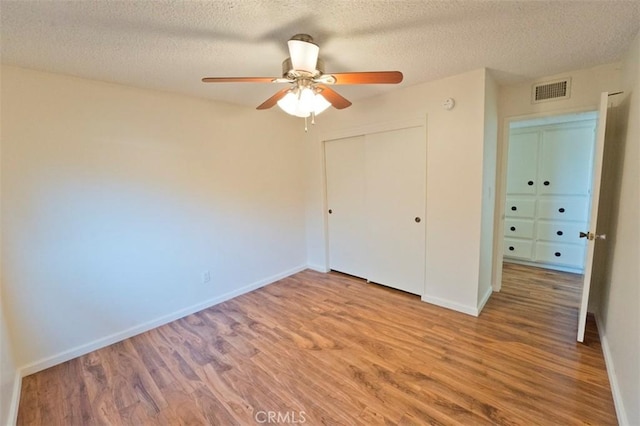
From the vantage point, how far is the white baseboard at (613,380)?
1.49 m

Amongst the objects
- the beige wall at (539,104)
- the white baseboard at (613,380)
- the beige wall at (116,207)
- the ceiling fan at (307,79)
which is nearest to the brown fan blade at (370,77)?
the ceiling fan at (307,79)

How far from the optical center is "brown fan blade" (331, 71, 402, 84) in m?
1.57

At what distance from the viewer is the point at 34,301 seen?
2.12 m

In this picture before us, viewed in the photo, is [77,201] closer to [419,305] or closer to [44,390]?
[44,390]

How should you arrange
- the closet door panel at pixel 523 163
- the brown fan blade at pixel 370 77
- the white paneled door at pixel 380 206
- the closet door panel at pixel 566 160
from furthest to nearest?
the closet door panel at pixel 523 163, the closet door panel at pixel 566 160, the white paneled door at pixel 380 206, the brown fan blade at pixel 370 77

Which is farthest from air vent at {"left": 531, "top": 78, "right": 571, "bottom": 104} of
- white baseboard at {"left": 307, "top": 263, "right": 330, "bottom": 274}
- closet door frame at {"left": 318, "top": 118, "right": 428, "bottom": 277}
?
white baseboard at {"left": 307, "top": 263, "right": 330, "bottom": 274}

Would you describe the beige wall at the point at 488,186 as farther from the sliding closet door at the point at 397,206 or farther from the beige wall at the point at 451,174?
the sliding closet door at the point at 397,206

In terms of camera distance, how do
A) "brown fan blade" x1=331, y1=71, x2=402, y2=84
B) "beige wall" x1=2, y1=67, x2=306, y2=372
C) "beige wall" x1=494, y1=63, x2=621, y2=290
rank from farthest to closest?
"beige wall" x1=494, y1=63, x2=621, y2=290, "beige wall" x1=2, y1=67, x2=306, y2=372, "brown fan blade" x1=331, y1=71, x2=402, y2=84

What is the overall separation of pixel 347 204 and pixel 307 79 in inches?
85.1

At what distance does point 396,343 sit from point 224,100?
3.05 metres

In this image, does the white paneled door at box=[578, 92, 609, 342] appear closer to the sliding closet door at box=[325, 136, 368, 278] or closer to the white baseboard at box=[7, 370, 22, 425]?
the sliding closet door at box=[325, 136, 368, 278]

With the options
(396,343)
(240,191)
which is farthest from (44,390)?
(396,343)

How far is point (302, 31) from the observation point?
169cm

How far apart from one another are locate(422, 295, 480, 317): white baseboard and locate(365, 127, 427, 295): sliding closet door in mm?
128
